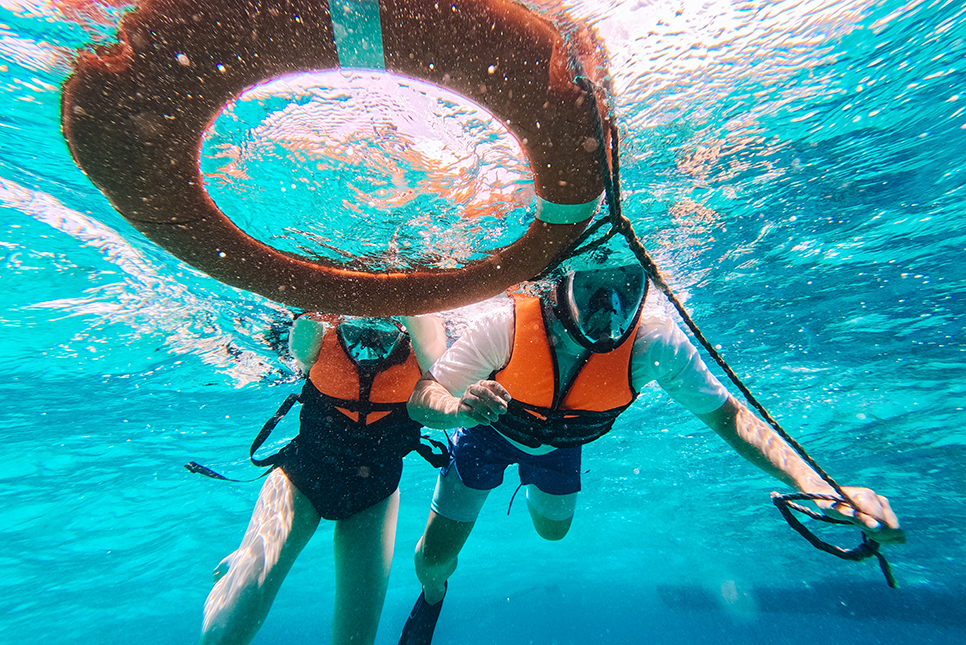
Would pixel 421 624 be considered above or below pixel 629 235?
below

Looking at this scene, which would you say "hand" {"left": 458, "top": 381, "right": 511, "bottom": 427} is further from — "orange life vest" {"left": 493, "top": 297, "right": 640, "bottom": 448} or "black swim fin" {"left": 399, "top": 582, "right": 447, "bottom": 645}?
"black swim fin" {"left": 399, "top": 582, "right": 447, "bottom": 645}

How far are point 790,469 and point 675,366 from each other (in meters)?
1.12

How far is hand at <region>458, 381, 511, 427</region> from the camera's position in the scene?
2607mm

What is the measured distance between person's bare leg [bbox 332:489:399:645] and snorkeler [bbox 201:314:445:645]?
1cm

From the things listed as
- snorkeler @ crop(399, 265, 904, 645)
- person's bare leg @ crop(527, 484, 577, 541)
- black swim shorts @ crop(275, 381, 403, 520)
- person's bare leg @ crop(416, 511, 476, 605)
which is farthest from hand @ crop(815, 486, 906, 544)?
black swim shorts @ crop(275, 381, 403, 520)

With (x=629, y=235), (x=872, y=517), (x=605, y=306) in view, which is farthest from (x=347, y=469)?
(x=872, y=517)

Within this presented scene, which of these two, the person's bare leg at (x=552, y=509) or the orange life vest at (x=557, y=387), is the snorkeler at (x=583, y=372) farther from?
the person's bare leg at (x=552, y=509)

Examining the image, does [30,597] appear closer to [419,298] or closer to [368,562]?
[368,562]

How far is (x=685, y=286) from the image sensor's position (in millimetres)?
9156

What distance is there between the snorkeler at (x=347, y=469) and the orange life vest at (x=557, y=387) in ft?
4.66

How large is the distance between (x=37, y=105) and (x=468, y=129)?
14.1 feet

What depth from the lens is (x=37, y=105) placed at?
13.4ft

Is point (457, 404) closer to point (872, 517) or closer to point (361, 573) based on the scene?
point (872, 517)

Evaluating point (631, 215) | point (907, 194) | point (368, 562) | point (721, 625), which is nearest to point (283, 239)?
point (368, 562)
